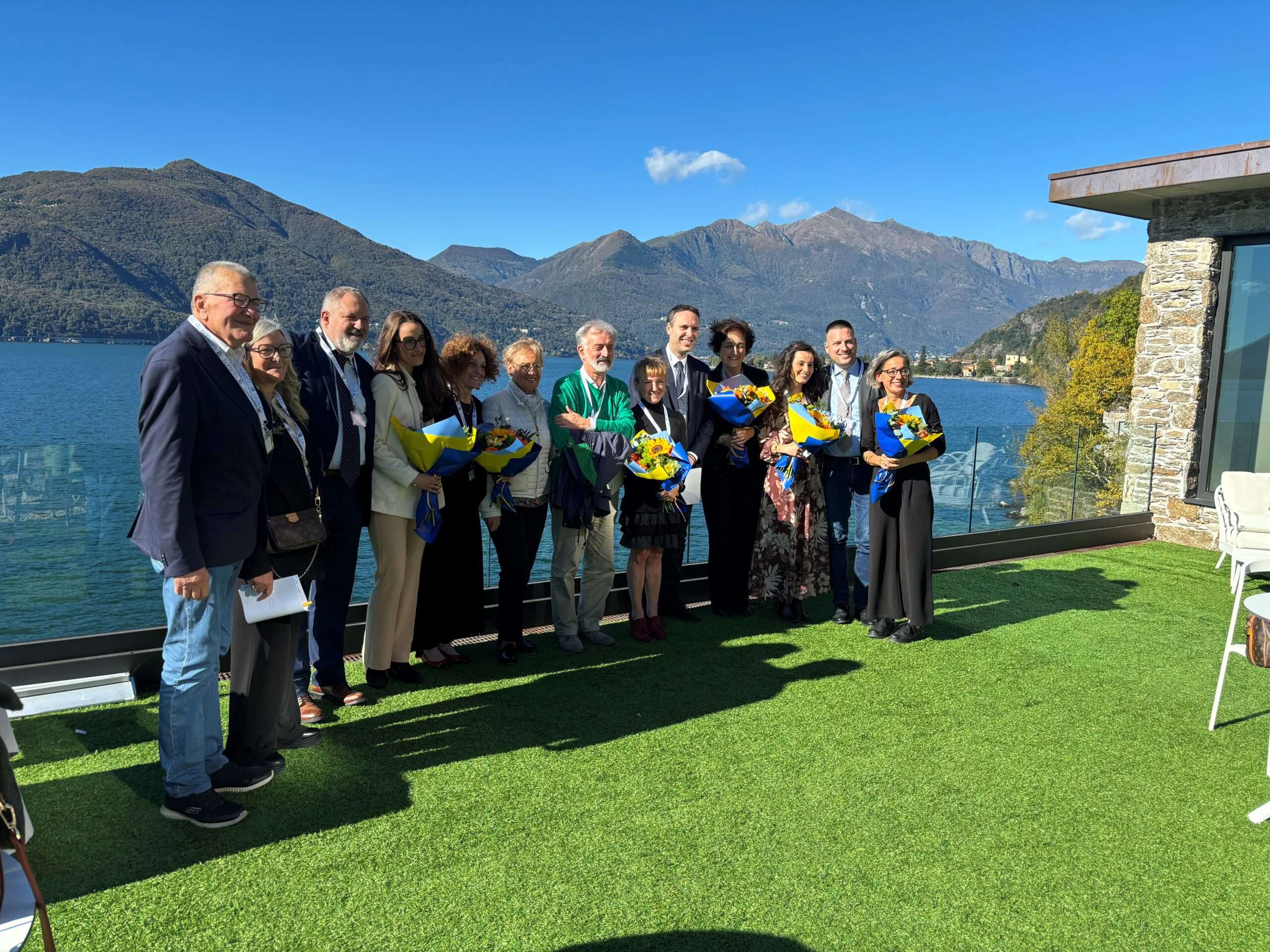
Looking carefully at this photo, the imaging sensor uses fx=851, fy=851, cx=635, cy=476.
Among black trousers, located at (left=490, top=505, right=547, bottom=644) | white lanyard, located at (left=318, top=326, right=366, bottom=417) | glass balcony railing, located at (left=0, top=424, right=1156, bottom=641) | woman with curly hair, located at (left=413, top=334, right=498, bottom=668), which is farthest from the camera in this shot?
black trousers, located at (left=490, top=505, right=547, bottom=644)

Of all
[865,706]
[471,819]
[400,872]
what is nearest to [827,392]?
[865,706]

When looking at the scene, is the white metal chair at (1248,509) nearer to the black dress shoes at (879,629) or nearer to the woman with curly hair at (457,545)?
the black dress shoes at (879,629)

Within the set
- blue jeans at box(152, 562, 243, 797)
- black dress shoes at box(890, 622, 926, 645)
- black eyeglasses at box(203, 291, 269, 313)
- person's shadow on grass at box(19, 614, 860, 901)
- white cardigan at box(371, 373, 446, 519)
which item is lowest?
person's shadow on grass at box(19, 614, 860, 901)

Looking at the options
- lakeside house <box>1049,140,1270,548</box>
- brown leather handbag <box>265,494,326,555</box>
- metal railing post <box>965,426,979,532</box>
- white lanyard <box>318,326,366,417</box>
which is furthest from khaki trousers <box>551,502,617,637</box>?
lakeside house <box>1049,140,1270,548</box>

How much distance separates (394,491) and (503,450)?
566mm

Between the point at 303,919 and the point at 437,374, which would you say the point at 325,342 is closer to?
the point at 437,374

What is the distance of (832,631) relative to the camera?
517 cm

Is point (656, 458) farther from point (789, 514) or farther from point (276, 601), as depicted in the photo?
point (276, 601)

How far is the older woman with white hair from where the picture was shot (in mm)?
4344

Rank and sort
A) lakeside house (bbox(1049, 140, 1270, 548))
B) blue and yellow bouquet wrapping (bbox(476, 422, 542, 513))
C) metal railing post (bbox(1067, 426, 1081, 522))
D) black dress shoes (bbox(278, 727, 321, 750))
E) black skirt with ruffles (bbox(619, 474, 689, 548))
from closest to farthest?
black dress shoes (bbox(278, 727, 321, 750))
blue and yellow bouquet wrapping (bbox(476, 422, 542, 513))
black skirt with ruffles (bbox(619, 474, 689, 548))
lakeside house (bbox(1049, 140, 1270, 548))
metal railing post (bbox(1067, 426, 1081, 522))

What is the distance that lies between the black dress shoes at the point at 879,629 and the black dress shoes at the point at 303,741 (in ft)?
10.3

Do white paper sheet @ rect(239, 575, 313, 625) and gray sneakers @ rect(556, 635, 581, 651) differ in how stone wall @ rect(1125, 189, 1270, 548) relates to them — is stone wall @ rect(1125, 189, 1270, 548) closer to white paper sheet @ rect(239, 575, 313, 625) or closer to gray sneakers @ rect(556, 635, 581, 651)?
gray sneakers @ rect(556, 635, 581, 651)

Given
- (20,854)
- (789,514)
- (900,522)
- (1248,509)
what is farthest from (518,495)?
(1248,509)

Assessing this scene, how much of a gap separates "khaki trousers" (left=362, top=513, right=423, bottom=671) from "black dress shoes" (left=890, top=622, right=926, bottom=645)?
109 inches
